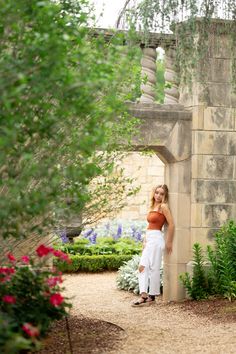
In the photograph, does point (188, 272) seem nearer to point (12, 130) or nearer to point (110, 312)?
point (110, 312)

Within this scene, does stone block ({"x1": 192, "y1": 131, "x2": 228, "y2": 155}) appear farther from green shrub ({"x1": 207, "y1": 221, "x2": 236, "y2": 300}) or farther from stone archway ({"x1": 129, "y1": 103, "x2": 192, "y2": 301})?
green shrub ({"x1": 207, "y1": 221, "x2": 236, "y2": 300})

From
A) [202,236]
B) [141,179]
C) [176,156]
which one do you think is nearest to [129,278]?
[202,236]

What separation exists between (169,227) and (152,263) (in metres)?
0.59

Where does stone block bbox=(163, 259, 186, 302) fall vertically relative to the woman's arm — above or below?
below

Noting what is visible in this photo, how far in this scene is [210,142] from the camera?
9.75 m

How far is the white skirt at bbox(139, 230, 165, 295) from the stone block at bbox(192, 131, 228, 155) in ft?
4.25

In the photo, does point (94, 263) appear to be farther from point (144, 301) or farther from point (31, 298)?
point (31, 298)

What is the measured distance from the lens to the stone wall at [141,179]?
57.8ft

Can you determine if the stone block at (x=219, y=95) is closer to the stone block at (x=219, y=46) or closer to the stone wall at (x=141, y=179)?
the stone block at (x=219, y=46)

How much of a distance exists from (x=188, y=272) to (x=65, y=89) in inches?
229

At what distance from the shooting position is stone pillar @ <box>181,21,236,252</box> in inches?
383

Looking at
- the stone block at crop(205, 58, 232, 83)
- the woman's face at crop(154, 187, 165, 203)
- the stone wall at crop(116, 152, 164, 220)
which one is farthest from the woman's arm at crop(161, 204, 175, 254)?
the stone wall at crop(116, 152, 164, 220)

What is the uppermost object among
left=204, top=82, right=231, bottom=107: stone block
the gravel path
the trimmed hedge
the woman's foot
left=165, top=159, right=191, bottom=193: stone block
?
left=204, top=82, right=231, bottom=107: stone block

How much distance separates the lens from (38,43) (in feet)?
13.8
